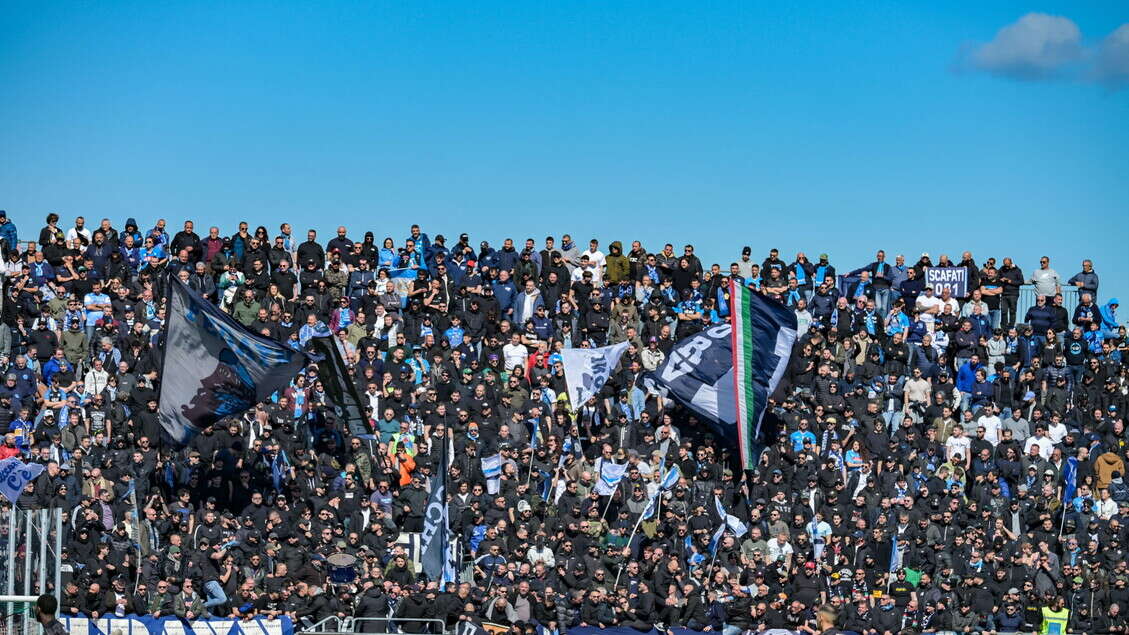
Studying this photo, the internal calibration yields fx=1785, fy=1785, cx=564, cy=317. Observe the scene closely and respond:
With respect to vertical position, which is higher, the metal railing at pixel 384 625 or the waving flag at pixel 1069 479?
the waving flag at pixel 1069 479

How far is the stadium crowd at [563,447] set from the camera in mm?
27047

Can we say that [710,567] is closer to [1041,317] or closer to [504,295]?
[504,295]

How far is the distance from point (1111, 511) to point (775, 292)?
7856mm

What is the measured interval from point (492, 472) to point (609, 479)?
198 centimetres

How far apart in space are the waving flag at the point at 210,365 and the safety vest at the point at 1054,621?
503 inches

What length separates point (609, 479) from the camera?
30.0 metres

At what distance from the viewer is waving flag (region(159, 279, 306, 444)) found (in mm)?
29328

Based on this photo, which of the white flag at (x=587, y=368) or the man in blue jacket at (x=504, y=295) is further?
the man in blue jacket at (x=504, y=295)

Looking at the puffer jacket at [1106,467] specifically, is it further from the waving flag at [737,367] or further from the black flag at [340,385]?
the black flag at [340,385]

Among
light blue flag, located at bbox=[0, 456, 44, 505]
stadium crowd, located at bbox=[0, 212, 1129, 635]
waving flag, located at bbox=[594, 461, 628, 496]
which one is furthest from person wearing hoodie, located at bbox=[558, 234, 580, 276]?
light blue flag, located at bbox=[0, 456, 44, 505]

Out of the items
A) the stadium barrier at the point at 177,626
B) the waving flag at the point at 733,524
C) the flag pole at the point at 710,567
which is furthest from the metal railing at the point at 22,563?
the waving flag at the point at 733,524

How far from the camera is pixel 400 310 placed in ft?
113

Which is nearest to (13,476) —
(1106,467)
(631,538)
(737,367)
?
(631,538)

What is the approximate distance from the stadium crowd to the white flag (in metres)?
0.28
